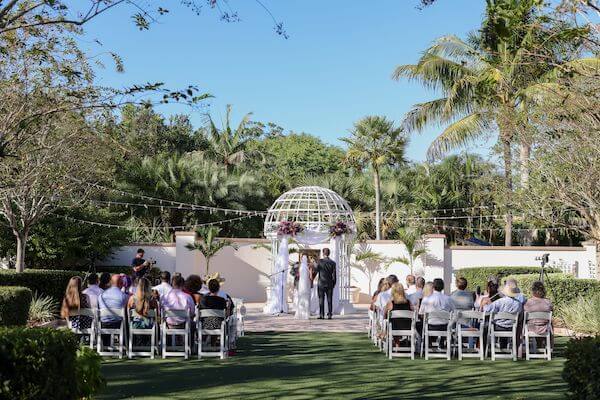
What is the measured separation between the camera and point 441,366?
10367mm

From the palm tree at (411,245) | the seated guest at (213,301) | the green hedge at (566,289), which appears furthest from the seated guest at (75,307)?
the palm tree at (411,245)

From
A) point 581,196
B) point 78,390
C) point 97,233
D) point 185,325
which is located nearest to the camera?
point 78,390

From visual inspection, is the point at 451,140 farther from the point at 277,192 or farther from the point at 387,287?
the point at 387,287

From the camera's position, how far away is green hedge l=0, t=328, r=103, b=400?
5.30m

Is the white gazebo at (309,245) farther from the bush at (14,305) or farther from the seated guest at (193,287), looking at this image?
the seated guest at (193,287)

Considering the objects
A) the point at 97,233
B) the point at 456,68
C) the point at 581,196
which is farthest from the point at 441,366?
the point at 456,68

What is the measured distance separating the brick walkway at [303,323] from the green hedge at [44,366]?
10056mm

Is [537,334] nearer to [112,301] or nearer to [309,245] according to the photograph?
[112,301]

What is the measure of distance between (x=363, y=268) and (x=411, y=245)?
2.32 meters

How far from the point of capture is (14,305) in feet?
42.1

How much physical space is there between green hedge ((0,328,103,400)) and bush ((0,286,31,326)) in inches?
269

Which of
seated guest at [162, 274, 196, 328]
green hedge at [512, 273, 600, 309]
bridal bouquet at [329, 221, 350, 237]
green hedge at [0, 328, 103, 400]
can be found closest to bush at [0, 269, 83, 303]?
seated guest at [162, 274, 196, 328]

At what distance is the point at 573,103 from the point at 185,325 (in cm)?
965

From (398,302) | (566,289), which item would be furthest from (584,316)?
(398,302)
